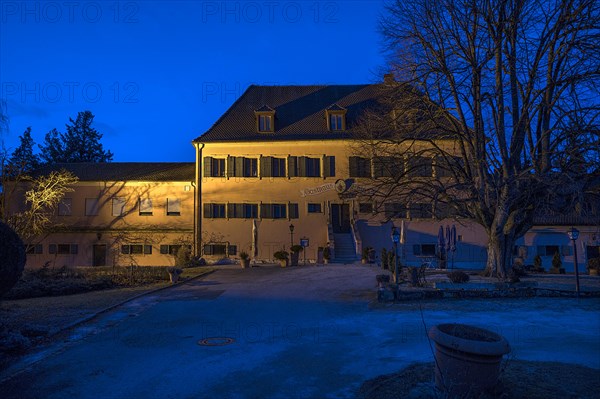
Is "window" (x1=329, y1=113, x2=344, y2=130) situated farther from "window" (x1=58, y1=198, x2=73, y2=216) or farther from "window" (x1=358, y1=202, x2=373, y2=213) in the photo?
"window" (x1=58, y1=198, x2=73, y2=216)

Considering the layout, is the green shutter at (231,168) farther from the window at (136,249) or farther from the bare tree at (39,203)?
the bare tree at (39,203)

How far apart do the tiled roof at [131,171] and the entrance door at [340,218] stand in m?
10.6

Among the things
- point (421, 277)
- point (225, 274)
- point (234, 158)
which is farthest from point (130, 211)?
point (421, 277)

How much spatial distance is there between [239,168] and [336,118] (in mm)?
8037

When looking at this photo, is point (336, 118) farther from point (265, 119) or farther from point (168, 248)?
point (168, 248)

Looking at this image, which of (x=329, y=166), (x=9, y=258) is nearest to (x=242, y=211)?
(x=329, y=166)

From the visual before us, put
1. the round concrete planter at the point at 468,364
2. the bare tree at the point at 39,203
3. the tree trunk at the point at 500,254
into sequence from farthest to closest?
1. the bare tree at the point at 39,203
2. the tree trunk at the point at 500,254
3. the round concrete planter at the point at 468,364

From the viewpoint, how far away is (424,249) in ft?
98.7

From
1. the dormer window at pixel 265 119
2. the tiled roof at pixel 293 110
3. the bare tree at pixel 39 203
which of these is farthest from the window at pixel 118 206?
the dormer window at pixel 265 119

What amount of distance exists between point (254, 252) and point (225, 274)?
8641mm

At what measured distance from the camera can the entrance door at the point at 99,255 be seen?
3075 centimetres

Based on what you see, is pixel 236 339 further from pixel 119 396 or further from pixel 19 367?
pixel 19 367

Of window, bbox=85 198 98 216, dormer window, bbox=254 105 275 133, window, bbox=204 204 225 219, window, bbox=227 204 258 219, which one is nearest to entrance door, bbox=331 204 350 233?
window, bbox=227 204 258 219

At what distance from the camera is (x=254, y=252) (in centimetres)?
3000
